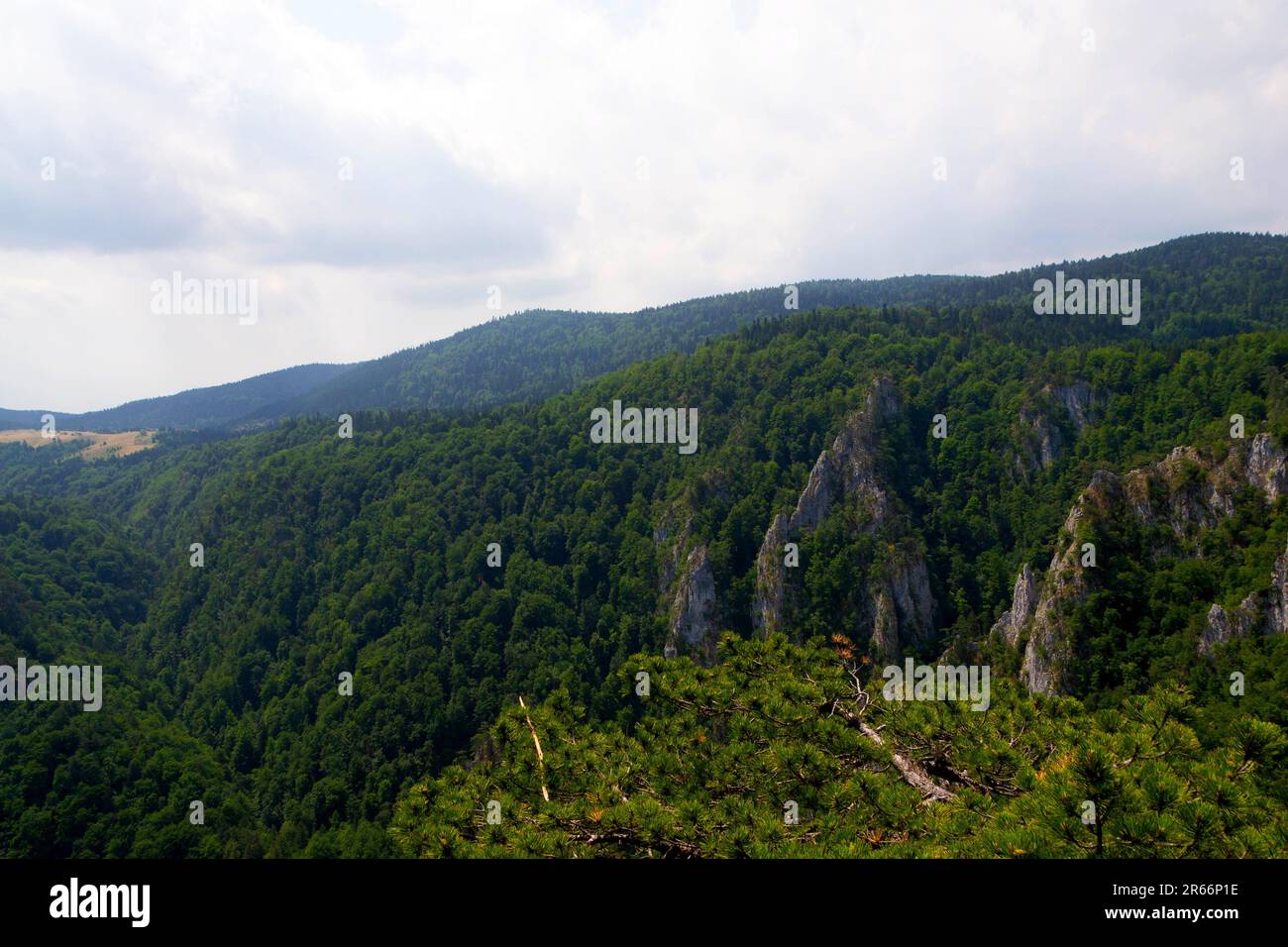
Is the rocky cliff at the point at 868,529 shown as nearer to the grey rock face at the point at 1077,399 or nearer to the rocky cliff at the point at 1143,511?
the rocky cliff at the point at 1143,511

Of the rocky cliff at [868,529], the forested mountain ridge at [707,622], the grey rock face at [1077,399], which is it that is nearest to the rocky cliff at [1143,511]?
the forested mountain ridge at [707,622]

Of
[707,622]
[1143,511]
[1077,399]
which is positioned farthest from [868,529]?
[1077,399]

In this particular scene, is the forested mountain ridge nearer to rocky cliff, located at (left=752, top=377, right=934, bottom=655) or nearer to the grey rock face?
the grey rock face

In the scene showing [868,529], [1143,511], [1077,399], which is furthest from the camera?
[1077,399]

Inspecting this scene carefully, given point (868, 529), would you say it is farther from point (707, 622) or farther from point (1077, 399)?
point (1077, 399)

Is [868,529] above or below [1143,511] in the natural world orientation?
below

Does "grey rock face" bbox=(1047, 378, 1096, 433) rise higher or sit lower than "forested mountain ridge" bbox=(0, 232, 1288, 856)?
higher

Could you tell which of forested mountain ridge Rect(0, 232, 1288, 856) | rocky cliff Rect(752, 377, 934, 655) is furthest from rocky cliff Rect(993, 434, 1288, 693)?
rocky cliff Rect(752, 377, 934, 655)

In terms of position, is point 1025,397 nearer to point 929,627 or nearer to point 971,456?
point 971,456
